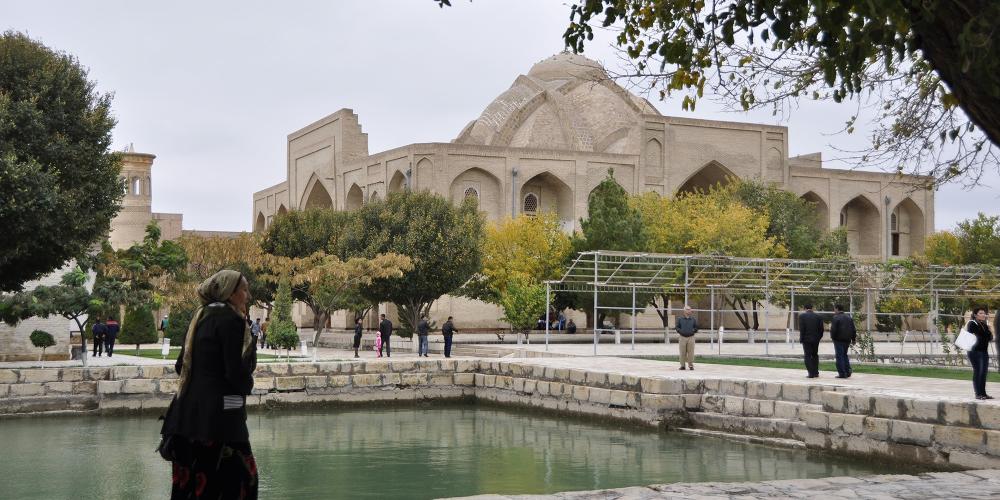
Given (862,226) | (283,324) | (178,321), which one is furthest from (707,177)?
(283,324)

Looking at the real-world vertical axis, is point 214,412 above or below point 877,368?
above

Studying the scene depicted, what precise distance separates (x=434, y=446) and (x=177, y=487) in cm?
843

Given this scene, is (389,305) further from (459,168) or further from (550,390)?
(550,390)

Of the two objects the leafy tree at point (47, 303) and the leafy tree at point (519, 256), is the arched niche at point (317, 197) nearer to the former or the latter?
the leafy tree at point (519, 256)

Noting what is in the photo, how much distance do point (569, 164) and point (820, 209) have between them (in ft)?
43.1

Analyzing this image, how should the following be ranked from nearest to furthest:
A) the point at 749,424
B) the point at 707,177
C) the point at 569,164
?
the point at 749,424 → the point at 569,164 → the point at 707,177

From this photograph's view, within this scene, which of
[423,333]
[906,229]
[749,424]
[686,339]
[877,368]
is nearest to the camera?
[749,424]

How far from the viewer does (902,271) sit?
922 inches

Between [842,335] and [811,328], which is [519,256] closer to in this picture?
[811,328]

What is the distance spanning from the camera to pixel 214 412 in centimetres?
430

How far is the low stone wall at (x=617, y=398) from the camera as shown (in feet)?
32.0

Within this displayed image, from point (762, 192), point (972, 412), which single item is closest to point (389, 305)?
point (762, 192)

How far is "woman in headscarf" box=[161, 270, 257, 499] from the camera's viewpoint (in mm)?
4301

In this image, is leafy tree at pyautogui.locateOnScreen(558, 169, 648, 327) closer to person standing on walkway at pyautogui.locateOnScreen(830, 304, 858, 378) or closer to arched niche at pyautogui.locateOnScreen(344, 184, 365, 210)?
arched niche at pyautogui.locateOnScreen(344, 184, 365, 210)
